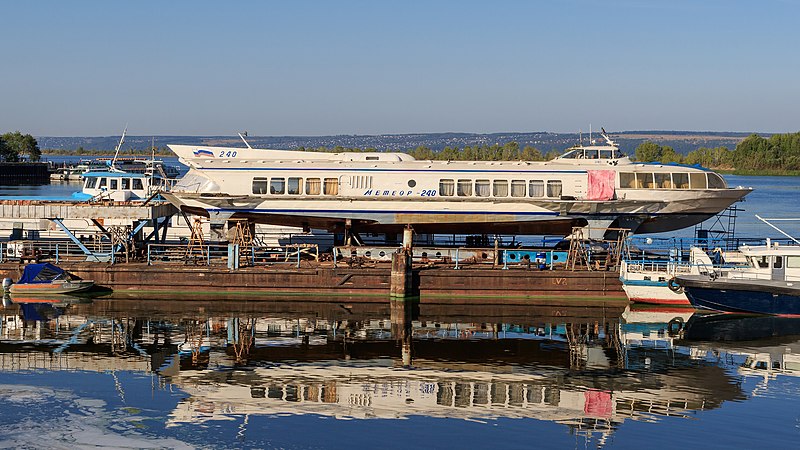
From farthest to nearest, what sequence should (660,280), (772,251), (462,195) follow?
(462,195)
(660,280)
(772,251)

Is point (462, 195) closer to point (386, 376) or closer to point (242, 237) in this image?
point (242, 237)

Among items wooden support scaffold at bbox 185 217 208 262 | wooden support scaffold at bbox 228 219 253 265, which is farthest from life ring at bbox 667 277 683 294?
wooden support scaffold at bbox 185 217 208 262

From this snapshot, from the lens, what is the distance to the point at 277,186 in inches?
1719

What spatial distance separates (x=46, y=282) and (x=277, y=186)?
10.3 meters

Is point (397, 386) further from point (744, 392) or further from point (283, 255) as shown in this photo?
point (283, 255)

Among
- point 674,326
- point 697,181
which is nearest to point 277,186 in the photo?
point 674,326

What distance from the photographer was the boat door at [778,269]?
3900 cm

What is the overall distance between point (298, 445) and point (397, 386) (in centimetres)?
617

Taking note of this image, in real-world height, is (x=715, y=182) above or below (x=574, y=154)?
below

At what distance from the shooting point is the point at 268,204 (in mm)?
43344

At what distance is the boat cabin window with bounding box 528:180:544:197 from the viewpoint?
4322cm

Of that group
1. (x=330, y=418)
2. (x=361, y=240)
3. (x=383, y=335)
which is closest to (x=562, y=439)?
(x=330, y=418)

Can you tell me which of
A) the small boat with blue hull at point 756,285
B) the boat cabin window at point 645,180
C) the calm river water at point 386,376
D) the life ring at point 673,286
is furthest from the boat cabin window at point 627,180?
the calm river water at point 386,376

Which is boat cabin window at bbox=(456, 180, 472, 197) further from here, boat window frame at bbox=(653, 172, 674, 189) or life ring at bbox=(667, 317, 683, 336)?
life ring at bbox=(667, 317, 683, 336)
